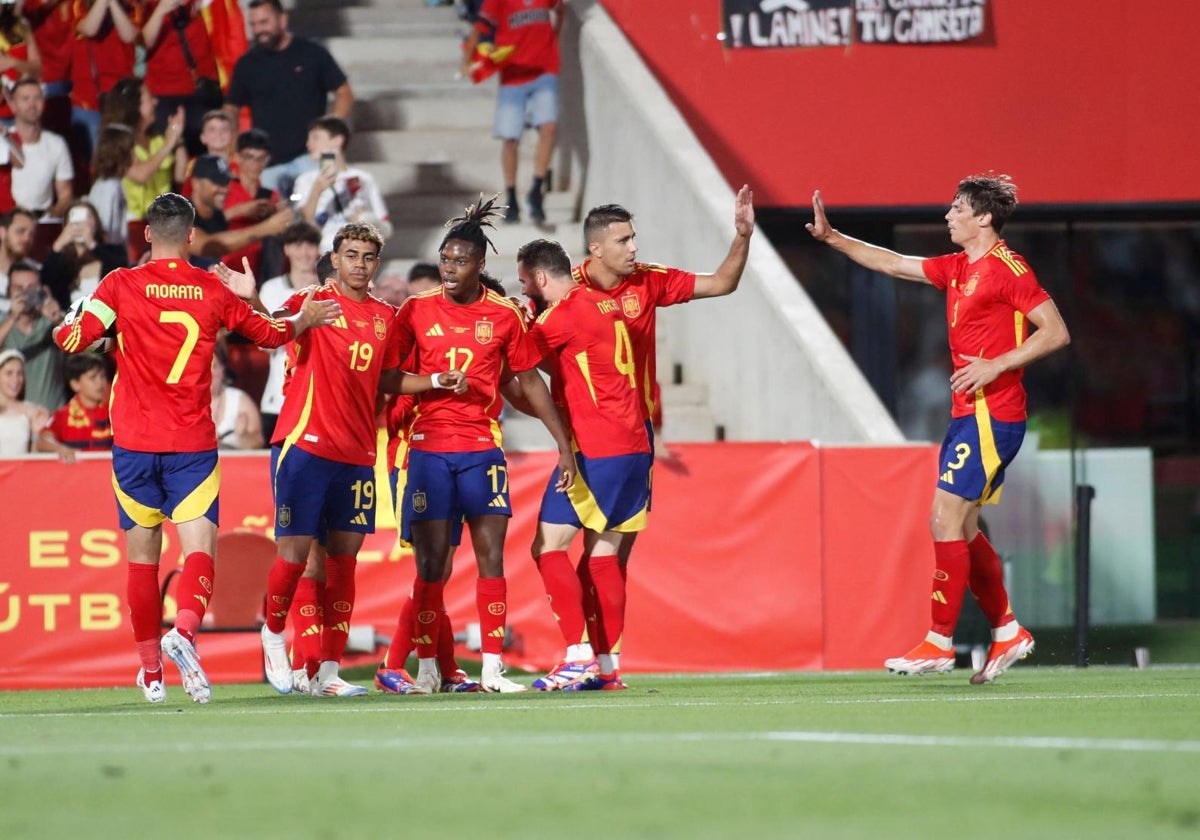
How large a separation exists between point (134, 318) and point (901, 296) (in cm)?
1054

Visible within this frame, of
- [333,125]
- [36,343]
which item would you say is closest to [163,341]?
[36,343]

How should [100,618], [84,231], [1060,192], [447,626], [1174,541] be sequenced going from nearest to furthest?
1. [447,626]
2. [100,618]
3. [84,231]
4. [1174,541]
5. [1060,192]

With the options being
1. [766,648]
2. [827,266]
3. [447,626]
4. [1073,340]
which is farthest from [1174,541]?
[447,626]

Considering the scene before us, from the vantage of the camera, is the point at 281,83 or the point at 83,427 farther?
the point at 281,83

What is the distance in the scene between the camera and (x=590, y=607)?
9914 millimetres

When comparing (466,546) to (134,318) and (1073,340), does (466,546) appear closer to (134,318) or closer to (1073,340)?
(134,318)

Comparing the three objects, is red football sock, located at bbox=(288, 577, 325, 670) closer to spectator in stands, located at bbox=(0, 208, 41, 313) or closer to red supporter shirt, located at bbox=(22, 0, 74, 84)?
spectator in stands, located at bbox=(0, 208, 41, 313)

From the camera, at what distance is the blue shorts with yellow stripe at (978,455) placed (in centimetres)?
927

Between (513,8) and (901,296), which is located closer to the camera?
(513,8)

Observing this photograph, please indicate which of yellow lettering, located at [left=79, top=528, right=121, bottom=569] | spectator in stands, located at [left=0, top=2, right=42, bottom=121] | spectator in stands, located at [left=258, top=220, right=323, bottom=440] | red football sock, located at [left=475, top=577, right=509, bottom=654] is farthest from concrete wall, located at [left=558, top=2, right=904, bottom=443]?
yellow lettering, located at [left=79, top=528, right=121, bottom=569]

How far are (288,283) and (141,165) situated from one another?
2.40 meters

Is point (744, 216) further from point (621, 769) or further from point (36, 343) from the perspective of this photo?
point (36, 343)

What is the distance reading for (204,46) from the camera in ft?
55.1

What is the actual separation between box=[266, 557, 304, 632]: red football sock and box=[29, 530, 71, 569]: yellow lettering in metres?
3.25
